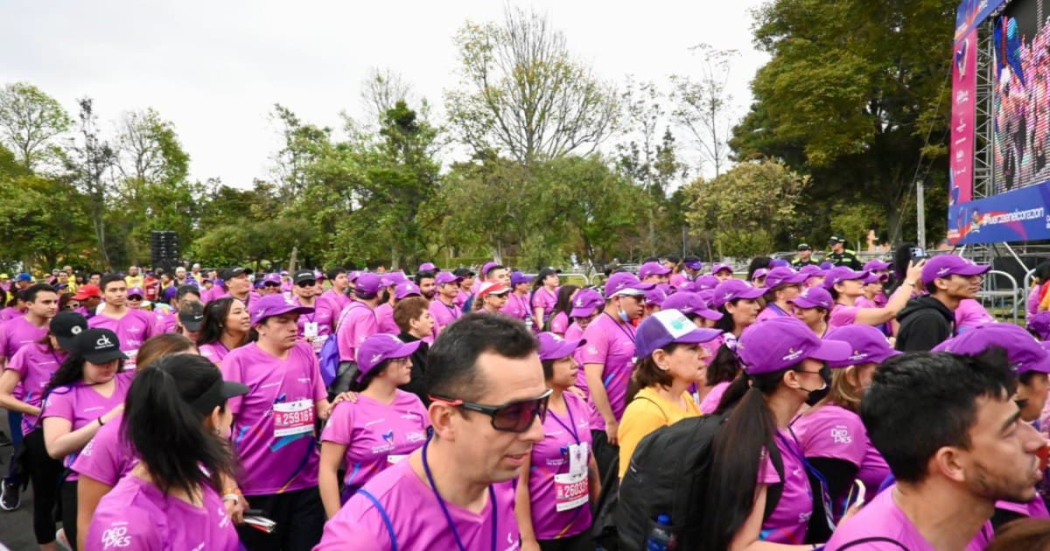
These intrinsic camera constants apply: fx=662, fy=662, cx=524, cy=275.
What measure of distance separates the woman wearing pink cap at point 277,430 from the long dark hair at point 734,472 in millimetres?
2771

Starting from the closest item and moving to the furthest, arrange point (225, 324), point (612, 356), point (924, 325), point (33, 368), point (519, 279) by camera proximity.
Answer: point (924, 325)
point (612, 356)
point (225, 324)
point (33, 368)
point (519, 279)

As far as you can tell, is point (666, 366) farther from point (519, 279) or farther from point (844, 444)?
point (519, 279)

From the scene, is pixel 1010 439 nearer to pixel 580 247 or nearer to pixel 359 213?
pixel 359 213

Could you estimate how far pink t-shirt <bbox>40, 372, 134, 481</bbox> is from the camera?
378 centimetres

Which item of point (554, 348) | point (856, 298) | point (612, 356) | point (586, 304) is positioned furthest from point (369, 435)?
point (856, 298)

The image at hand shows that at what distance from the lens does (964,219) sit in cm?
1631

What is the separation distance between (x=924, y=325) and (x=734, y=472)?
140 inches

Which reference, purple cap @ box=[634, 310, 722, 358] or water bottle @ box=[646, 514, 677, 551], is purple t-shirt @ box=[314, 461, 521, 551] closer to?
water bottle @ box=[646, 514, 677, 551]

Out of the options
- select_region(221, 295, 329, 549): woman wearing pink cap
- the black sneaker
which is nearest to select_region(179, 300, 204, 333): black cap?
the black sneaker

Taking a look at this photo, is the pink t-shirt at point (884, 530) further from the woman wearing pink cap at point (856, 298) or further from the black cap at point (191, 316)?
the black cap at point (191, 316)

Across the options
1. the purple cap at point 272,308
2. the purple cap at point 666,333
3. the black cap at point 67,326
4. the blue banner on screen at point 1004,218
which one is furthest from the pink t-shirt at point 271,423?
the blue banner on screen at point 1004,218

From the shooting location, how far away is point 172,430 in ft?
8.21

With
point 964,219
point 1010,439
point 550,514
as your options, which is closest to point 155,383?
point 550,514

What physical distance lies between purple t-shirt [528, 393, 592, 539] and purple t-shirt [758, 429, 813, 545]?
4.16 feet
